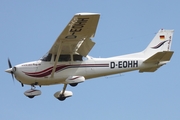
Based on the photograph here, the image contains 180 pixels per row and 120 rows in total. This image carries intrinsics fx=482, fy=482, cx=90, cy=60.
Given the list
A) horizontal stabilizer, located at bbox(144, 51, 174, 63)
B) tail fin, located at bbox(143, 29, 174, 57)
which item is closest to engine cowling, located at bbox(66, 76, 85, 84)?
horizontal stabilizer, located at bbox(144, 51, 174, 63)

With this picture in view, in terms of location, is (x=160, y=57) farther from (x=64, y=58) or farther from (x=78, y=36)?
(x=64, y=58)

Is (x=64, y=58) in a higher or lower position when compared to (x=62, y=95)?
higher

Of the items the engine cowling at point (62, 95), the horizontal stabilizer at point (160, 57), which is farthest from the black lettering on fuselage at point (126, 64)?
the engine cowling at point (62, 95)

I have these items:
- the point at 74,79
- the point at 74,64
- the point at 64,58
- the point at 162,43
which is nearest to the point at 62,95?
the point at 74,79

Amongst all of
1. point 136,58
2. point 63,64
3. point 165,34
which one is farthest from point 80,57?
point 165,34

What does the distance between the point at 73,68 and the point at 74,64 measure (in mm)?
187

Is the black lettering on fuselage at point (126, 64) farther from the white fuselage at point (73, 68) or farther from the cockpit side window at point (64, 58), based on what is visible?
the cockpit side window at point (64, 58)

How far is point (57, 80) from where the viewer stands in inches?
808

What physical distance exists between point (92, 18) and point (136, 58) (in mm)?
4555

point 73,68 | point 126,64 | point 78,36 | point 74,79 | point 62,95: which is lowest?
point 62,95

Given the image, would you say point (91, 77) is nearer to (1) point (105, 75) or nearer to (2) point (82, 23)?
(1) point (105, 75)

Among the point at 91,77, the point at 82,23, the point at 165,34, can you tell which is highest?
the point at 82,23

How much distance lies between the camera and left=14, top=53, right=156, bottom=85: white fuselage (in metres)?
20.2

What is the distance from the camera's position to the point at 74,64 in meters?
20.8
